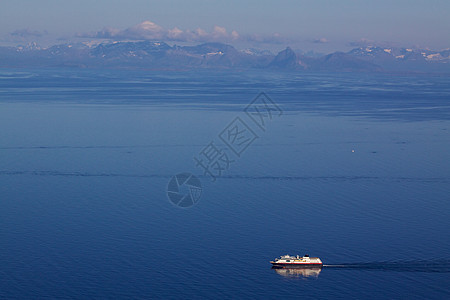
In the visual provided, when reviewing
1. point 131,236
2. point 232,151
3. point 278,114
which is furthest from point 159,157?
point 278,114

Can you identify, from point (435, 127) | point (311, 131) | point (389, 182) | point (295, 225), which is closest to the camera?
point (295, 225)

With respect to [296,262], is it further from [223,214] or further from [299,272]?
[223,214]

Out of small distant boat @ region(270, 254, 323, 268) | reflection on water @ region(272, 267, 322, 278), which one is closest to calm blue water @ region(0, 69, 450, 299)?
reflection on water @ region(272, 267, 322, 278)

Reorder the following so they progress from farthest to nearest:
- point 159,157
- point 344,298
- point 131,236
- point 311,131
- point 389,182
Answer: point 311,131
point 159,157
point 389,182
point 131,236
point 344,298

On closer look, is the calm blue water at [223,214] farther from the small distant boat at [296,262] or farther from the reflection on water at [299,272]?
the small distant boat at [296,262]

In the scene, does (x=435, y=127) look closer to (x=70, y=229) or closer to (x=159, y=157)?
(x=159, y=157)

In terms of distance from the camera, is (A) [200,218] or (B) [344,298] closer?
(B) [344,298]
